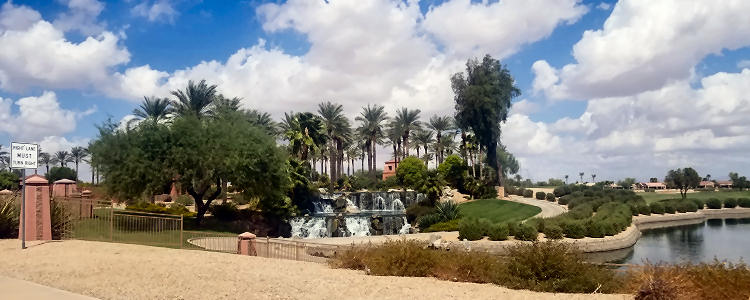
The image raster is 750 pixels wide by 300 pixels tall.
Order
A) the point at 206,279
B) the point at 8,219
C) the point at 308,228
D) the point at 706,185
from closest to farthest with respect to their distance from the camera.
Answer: the point at 206,279 < the point at 8,219 < the point at 308,228 < the point at 706,185

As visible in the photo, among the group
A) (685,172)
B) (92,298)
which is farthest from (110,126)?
(685,172)

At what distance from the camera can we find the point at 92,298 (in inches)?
427

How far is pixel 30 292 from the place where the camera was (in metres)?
11.6

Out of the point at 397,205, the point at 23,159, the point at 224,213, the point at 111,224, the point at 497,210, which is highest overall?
the point at 23,159

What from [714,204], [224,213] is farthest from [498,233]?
[714,204]

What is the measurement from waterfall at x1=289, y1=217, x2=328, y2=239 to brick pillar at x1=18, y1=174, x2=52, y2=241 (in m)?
23.6

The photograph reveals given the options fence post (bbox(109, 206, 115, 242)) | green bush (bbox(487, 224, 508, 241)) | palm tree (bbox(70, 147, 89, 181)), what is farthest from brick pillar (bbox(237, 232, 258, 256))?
palm tree (bbox(70, 147, 89, 181))

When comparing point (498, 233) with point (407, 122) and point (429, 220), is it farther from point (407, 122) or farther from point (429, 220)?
point (407, 122)

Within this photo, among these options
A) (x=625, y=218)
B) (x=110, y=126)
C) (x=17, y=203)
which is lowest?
(x=625, y=218)

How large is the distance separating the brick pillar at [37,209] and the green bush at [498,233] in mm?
24799

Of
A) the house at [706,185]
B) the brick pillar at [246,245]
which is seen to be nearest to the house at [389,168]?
the house at [706,185]

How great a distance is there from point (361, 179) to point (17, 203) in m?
65.4

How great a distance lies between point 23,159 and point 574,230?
32141mm

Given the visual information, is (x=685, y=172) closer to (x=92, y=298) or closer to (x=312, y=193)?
(x=312, y=193)
